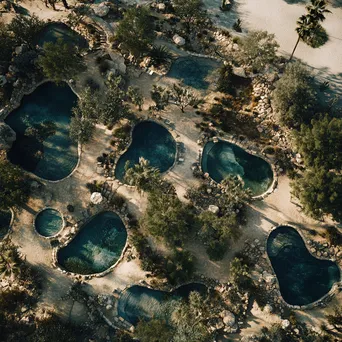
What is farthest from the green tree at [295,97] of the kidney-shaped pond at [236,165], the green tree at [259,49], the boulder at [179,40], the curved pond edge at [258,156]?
the boulder at [179,40]

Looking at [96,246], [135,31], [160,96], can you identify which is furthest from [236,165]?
[135,31]

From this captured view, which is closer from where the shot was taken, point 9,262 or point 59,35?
point 9,262

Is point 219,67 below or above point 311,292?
above

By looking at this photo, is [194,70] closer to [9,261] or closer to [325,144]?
[325,144]

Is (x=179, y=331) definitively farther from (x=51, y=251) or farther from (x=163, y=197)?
(x=51, y=251)

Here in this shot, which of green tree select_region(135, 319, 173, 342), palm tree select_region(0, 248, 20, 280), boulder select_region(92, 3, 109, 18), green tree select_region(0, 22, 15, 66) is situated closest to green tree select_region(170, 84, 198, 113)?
boulder select_region(92, 3, 109, 18)

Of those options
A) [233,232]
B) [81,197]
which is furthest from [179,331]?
[81,197]
